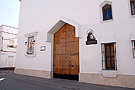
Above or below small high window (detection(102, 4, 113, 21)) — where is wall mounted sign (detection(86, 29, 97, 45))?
below

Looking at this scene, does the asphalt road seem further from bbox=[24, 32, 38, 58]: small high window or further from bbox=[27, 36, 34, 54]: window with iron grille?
bbox=[27, 36, 34, 54]: window with iron grille

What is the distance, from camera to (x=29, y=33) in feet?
42.5

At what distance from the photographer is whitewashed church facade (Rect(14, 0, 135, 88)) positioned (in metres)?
7.46

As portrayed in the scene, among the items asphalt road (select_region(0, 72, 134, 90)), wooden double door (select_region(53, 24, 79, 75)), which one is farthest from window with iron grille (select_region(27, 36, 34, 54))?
asphalt road (select_region(0, 72, 134, 90))

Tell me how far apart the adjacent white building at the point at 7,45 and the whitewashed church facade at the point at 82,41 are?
40.8 ft

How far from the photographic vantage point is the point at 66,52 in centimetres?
1027

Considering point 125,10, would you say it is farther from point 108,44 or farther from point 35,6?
point 35,6

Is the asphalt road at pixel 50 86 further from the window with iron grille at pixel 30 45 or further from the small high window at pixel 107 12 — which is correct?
the small high window at pixel 107 12

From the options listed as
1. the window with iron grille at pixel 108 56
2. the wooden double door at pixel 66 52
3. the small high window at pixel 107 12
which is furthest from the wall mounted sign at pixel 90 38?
the small high window at pixel 107 12

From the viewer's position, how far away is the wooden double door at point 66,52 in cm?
970

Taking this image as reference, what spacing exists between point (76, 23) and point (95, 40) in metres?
2.14

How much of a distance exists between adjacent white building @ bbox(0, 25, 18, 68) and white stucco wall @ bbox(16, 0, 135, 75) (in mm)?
11883

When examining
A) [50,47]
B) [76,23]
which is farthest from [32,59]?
[76,23]

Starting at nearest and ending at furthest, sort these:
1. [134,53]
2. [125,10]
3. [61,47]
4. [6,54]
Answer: [134,53] < [125,10] < [61,47] < [6,54]
